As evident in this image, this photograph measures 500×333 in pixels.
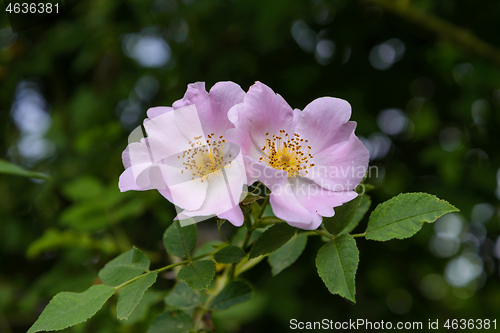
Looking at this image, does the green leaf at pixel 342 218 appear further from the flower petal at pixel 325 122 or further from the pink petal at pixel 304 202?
the flower petal at pixel 325 122

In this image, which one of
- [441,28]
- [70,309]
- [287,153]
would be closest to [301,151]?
[287,153]

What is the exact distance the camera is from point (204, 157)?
97 cm

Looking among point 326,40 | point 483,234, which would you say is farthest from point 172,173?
point 483,234

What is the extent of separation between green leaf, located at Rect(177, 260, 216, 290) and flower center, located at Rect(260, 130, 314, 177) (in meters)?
0.28

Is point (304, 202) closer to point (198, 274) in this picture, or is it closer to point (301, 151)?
point (301, 151)

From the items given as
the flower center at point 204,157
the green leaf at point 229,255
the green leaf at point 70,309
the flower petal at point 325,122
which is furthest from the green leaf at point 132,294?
the flower petal at point 325,122

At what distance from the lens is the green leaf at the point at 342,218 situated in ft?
2.73

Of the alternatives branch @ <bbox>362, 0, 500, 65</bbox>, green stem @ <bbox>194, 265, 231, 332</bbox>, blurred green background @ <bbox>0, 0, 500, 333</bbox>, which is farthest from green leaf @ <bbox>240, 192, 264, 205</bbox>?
branch @ <bbox>362, 0, 500, 65</bbox>

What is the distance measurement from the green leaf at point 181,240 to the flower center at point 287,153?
0.25m

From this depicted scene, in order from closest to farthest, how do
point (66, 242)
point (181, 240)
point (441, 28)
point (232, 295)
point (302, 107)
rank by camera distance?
1. point (181, 240)
2. point (232, 295)
3. point (66, 242)
4. point (441, 28)
5. point (302, 107)

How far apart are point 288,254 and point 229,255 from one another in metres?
0.25

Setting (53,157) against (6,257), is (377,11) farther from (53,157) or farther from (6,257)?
(6,257)

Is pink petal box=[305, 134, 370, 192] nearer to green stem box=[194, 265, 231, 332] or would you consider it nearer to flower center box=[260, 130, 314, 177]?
flower center box=[260, 130, 314, 177]

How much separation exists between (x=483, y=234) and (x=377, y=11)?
1570 millimetres
